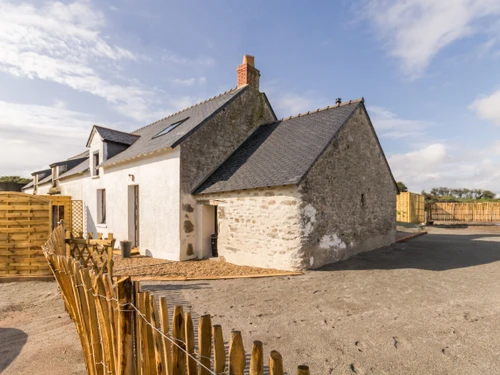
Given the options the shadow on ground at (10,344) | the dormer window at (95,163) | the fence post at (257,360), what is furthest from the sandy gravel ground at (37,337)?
the dormer window at (95,163)

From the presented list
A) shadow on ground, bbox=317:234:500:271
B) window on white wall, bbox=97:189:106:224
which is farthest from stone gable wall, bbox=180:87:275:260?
window on white wall, bbox=97:189:106:224

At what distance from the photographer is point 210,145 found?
11.5 meters

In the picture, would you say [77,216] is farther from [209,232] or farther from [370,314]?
[370,314]

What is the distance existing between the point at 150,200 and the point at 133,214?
2177 millimetres

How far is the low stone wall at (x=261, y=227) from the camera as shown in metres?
8.43

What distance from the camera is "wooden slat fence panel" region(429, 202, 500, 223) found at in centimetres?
2536

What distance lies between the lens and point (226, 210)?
10.1 meters

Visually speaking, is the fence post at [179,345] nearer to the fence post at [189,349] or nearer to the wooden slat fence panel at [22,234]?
the fence post at [189,349]

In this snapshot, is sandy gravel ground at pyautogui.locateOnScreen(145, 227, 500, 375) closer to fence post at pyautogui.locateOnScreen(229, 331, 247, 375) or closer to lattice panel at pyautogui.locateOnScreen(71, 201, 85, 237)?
fence post at pyautogui.locateOnScreen(229, 331, 247, 375)

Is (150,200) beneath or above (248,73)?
beneath

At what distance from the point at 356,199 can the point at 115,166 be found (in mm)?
11309

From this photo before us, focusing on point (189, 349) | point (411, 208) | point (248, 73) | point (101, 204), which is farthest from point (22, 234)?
point (411, 208)

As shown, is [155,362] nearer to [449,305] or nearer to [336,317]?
[336,317]

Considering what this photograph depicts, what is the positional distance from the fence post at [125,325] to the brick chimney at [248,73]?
41.5 feet
